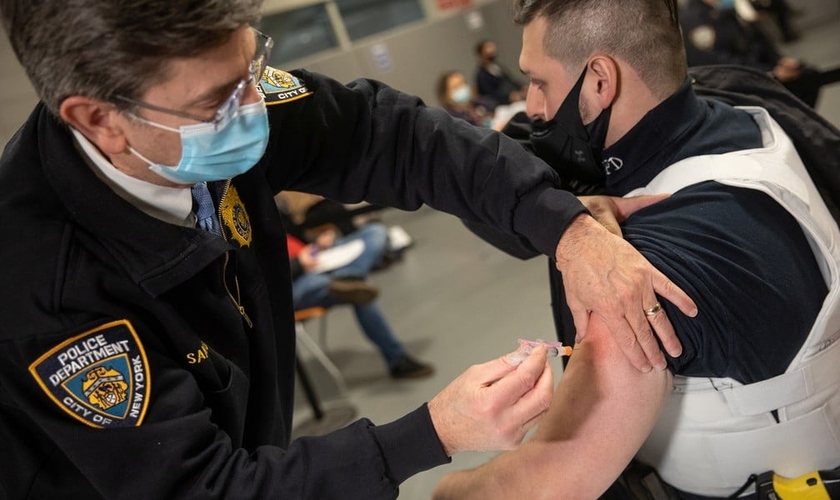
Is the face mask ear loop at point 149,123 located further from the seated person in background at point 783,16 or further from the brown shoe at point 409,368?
the seated person in background at point 783,16

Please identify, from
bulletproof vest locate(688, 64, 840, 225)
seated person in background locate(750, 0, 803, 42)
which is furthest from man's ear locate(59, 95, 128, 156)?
seated person in background locate(750, 0, 803, 42)

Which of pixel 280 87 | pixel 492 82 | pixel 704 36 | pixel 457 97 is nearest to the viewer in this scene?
pixel 280 87

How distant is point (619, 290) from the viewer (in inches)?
42.9

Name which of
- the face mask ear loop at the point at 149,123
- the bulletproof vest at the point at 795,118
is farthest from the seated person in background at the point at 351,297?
the face mask ear loop at the point at 149,123

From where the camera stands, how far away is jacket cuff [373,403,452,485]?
970mm

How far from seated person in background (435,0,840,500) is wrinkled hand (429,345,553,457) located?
251mm

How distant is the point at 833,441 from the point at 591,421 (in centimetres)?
45

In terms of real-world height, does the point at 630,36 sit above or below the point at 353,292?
above

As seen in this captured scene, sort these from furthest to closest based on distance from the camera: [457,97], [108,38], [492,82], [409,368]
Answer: [492,82], [457,97], [409,368], [108,38]

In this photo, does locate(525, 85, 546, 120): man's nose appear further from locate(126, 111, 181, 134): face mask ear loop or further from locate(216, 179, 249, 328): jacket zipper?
locate(126, 111, 181, 134): face mask ear loop

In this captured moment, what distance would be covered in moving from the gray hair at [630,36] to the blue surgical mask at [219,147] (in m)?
0.65

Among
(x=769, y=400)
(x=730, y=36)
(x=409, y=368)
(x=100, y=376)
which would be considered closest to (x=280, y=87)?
(x=100, y=376)

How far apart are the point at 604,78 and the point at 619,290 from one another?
0.50 m

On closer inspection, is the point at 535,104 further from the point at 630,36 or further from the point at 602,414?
the point at 602,414
